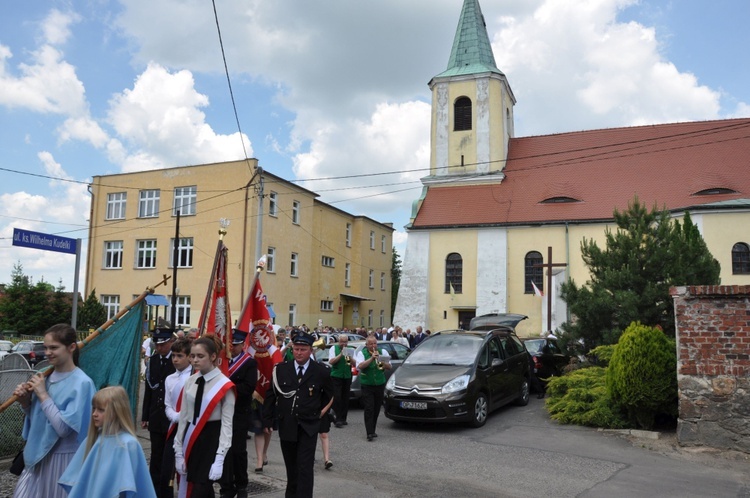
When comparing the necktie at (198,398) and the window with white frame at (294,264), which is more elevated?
the window with white frame at (294,264)

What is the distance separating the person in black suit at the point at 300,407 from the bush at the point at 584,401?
6.59 m

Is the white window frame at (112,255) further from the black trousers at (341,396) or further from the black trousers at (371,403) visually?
the black trousers at (371,403)

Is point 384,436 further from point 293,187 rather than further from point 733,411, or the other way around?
point 293,187

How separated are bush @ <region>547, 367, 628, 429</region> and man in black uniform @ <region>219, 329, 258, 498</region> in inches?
280

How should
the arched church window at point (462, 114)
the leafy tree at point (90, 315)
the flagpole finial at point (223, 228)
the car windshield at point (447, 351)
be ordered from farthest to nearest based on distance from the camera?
the arched church window at point (462, 114), the leafy tree at point (90, 315), the car windshield at point (447, 351), the flagpole finial at point (223, 228)

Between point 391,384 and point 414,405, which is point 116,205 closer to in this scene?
point 391,384

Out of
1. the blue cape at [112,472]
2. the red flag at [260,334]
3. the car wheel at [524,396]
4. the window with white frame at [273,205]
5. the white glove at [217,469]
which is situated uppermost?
the window with white frame at [273,205]

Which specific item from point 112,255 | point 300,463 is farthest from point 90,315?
point 300,463

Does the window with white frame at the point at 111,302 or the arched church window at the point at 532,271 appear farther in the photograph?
the window with white frame at the point at 111,302

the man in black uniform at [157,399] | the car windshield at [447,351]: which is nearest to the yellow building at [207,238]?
the car windshield at [447,351]

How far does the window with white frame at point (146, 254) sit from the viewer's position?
35.8 meters

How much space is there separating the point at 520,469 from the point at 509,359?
193 inches

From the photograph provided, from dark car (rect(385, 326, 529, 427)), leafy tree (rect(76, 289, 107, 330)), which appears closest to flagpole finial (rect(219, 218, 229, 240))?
dark car (rect(385, 326, 529, 427))

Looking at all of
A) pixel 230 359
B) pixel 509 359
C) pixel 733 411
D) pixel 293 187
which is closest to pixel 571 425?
pixel 509 359
